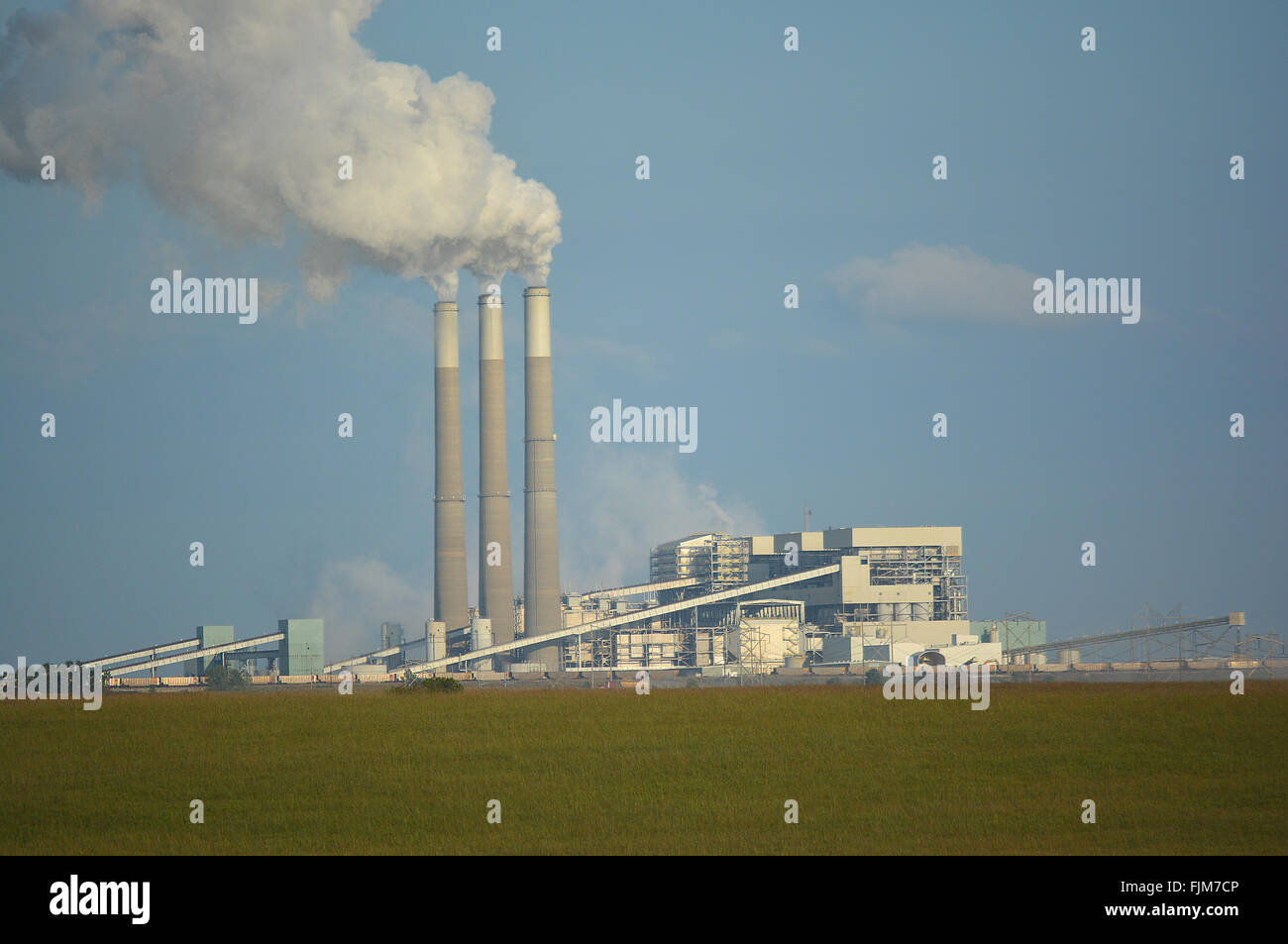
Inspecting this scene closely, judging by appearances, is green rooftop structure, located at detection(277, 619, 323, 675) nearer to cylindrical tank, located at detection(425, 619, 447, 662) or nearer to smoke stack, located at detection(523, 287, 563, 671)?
cylindrical tank, located at detection(425, 619, 447, 662)

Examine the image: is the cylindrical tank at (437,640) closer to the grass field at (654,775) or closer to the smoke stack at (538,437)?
the smoke stack at (538,437)

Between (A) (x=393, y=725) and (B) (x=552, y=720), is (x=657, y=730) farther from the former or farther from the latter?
(A) (x=393, y=725)

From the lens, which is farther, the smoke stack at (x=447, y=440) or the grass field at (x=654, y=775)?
the smoke stack at (x=447, y=440)

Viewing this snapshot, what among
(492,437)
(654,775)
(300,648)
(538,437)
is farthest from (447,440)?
(654,775)

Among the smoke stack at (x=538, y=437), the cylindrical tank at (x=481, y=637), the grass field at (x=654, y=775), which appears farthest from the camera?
the cylindrical tank at (x=481, y=637)

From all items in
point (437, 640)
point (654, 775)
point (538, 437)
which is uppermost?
point (538, 437)

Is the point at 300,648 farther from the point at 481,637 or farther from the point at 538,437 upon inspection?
the point at 538,437

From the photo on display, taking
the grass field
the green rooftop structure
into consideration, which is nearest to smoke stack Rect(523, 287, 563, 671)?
the green rooftop structure

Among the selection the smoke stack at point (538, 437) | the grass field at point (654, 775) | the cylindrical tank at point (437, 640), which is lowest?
the grass field at point (654, 775)

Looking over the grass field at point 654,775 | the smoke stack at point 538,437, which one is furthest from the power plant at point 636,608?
the grass field at point 654,775

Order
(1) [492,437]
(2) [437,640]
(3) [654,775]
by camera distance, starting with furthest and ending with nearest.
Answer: (2) [437,640] → (1) [492,437] → (3) [654,775]
